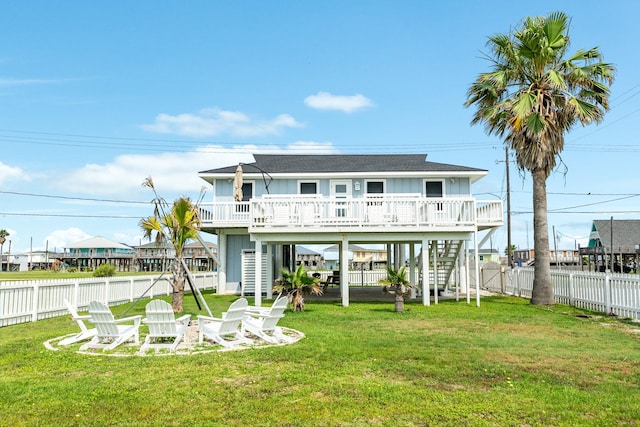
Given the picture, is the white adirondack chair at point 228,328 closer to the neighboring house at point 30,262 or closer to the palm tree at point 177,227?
the palm tree at point 177,227

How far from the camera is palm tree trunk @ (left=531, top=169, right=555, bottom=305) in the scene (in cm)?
1816

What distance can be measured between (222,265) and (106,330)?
15.3 m

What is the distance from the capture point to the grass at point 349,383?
519 centimetres

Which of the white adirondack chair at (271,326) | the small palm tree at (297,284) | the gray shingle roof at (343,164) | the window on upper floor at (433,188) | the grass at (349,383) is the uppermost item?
the gray shingle roof at (343,164)

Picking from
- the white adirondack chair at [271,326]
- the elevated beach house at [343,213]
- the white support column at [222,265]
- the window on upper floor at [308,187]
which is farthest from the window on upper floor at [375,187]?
the white adirondack chair at [271,326]

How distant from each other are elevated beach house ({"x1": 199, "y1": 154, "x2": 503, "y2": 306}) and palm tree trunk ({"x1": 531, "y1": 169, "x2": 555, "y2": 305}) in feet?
6.79

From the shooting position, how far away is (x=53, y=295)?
50.0 ft

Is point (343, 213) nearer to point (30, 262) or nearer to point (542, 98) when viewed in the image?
point (542, 98)

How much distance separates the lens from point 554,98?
18391mm

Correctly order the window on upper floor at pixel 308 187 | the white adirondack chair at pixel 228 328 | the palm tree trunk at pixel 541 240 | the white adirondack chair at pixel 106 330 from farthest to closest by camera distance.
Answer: the window on upper floor at pixel 308 187 → the palm tree trunk at pixel 541 240 → the white adirondack chair at pixel 228 328 → the white adirondack chair at pixel 106 330

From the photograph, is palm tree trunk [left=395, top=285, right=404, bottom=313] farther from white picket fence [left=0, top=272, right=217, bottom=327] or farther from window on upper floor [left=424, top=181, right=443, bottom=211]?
window on upper floor [left=424, top=181, right=443, bottom=211]

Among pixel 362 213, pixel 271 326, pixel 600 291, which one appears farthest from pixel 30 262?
pixel 600 291

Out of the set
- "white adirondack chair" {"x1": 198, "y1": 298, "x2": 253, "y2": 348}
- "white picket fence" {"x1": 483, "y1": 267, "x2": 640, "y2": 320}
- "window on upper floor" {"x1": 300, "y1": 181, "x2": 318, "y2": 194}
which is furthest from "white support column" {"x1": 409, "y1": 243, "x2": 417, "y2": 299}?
"white adirondack chair" {"x1": 198, "y1": 298, "x2": 253, "y2": 348}

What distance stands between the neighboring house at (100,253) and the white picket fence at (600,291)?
67.8m
